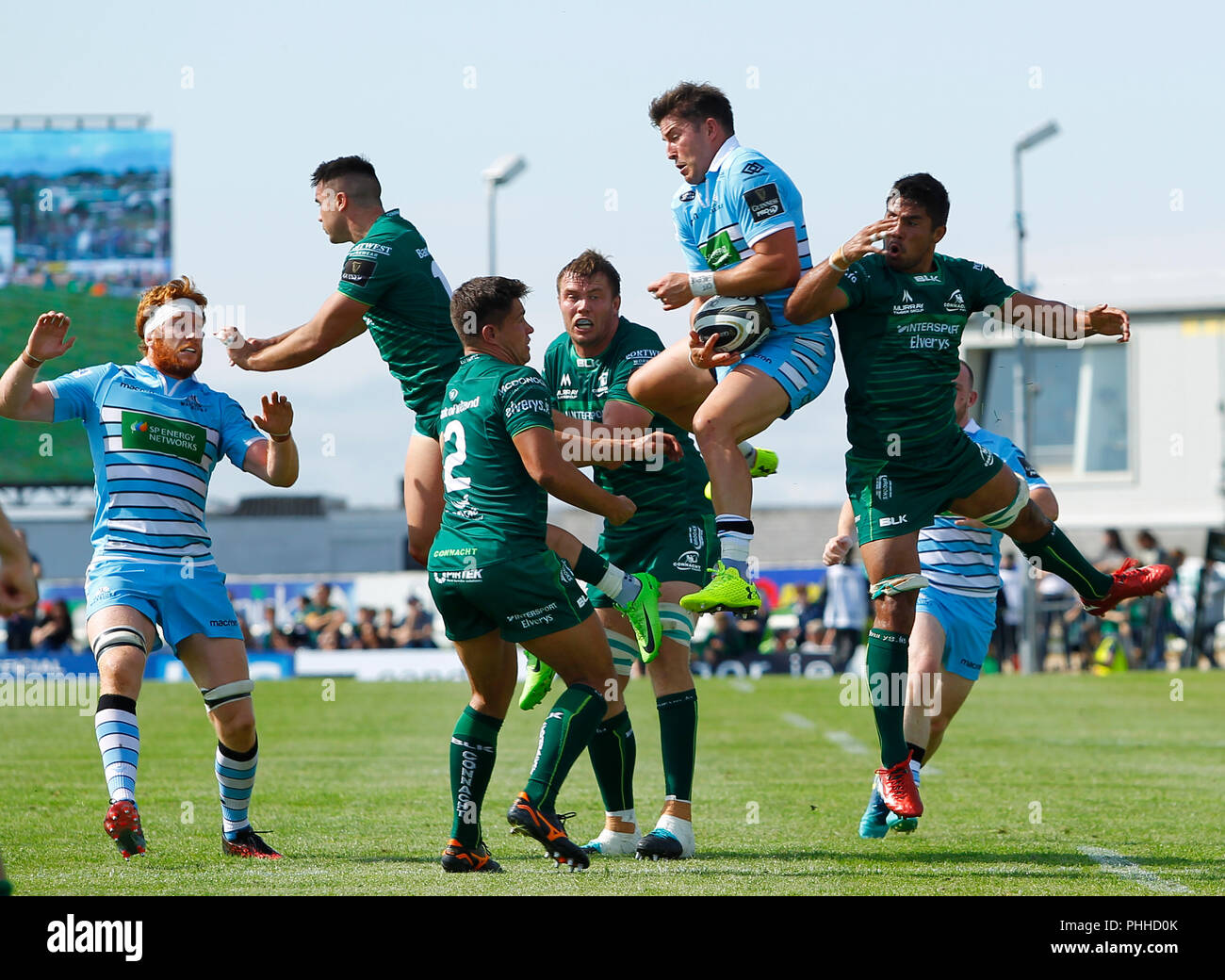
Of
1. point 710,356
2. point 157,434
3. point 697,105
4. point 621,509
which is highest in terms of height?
point 697,105

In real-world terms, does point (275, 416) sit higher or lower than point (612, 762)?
higher

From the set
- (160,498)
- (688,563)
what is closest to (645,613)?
(688,563)

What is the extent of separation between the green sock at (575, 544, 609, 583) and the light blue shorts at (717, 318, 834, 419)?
1.12 m

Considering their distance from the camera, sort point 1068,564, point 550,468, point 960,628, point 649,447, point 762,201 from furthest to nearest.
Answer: point 960,628, point 1068,564, point 762,201, point 649,447, point 550,468

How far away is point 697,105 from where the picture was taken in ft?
24.9

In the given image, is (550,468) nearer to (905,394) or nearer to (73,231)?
(905,394)

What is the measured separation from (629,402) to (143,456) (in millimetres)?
2326

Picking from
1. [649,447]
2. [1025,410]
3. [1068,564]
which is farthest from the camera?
[1025,410]

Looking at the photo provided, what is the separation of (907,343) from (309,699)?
16.4 meters

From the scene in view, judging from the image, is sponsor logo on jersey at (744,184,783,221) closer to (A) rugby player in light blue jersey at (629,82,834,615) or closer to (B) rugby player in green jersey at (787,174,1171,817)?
(A) rugby player in light blue jersey at (629,82,834,615)

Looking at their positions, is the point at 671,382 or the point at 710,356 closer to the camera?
the point at 710,356
